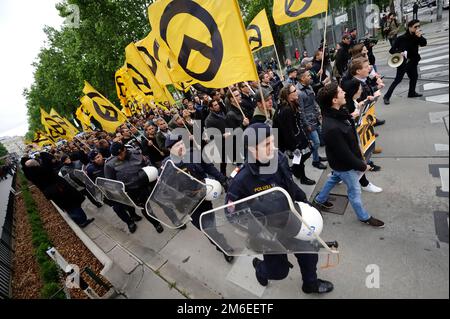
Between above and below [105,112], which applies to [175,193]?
below

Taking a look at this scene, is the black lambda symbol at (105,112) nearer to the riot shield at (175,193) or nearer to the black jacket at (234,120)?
the black jacket at (234,120)

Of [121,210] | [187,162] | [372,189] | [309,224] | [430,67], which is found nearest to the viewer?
[309,224]

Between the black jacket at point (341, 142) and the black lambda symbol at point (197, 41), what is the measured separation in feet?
4.98

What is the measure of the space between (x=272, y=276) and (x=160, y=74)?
5109mm

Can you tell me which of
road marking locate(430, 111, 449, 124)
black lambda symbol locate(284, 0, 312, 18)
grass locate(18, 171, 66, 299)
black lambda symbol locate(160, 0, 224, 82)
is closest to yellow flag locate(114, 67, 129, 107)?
black lambda symbol locate(160, 0, 224, 82)

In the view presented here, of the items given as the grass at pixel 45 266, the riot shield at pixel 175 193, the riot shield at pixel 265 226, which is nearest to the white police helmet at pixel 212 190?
the riot shield at pixel 175 193

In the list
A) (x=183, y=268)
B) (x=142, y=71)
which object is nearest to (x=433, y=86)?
(x=142, y=71)

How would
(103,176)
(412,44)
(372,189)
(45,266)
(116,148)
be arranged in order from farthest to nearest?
(412,44) < (103,176) < (45,266) < (116,148) < (372,189)

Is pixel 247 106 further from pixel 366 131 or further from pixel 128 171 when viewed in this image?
pixel 128 171

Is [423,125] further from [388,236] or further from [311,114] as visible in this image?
[388,236]

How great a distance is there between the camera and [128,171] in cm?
416

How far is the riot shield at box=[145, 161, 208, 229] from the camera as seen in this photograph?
121 inches

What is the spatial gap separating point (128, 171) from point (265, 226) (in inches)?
118

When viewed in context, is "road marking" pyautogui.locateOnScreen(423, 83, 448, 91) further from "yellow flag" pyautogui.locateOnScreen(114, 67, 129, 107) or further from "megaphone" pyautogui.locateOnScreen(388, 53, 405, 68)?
"yellow flag" pyautogui.locateOnScreen(114, 67, 129, 107)
